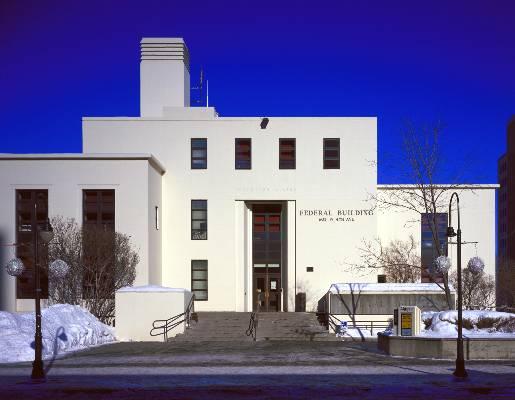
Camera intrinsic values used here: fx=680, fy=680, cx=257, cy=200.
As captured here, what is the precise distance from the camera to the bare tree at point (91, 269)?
34.4m

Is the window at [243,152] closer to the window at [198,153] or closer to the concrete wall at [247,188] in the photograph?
the concrete wall at [247,188]

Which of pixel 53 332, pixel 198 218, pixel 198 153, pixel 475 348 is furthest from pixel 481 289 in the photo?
pixel 53 332

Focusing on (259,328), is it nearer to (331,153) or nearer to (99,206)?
(99,206)

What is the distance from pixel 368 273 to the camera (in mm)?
41500

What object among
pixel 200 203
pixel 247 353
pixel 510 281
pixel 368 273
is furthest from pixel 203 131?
pixel 510 281

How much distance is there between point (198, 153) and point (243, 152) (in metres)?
A: 2.80

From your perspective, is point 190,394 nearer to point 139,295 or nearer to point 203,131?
point 139,295

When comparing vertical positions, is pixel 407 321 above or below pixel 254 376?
above

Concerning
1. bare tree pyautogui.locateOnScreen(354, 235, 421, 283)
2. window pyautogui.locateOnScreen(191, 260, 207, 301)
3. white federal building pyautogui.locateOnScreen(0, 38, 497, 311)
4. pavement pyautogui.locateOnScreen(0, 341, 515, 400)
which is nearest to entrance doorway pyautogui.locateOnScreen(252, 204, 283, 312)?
white federal building pyautogui.locateOnScreen(0, 38, 497, 311)

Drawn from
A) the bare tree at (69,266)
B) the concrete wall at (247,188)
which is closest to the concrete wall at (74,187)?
the bare tree at (69,266)

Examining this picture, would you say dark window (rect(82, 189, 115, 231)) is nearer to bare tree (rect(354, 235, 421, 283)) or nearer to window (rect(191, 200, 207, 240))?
window (rect(191, 200, 207, 240))

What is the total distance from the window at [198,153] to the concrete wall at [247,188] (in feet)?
1.29

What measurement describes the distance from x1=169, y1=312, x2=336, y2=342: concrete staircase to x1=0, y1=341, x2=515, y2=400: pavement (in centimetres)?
565

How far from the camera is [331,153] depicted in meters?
42.2
